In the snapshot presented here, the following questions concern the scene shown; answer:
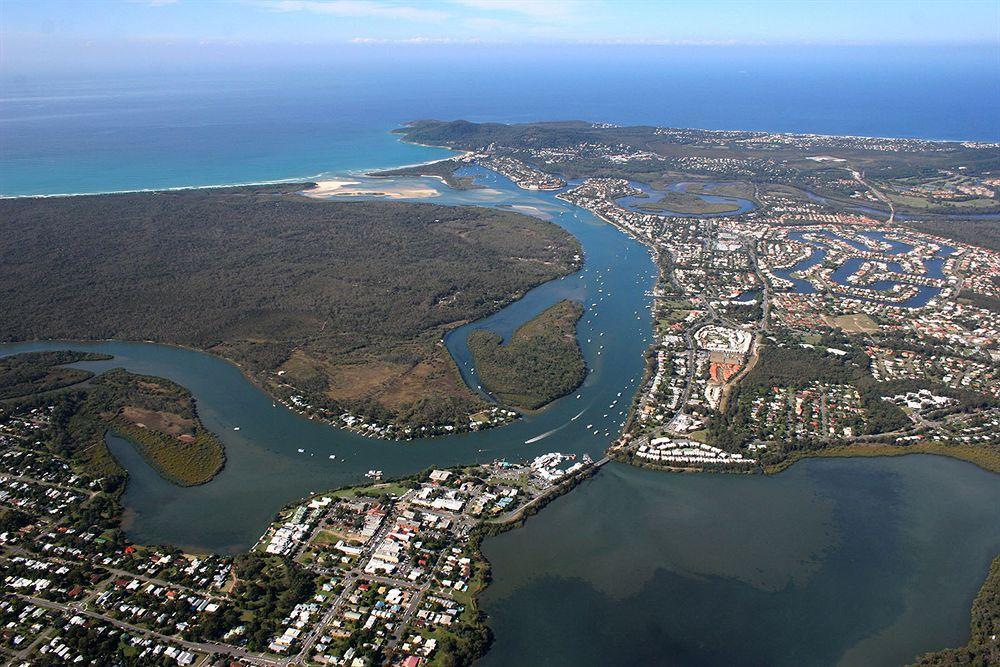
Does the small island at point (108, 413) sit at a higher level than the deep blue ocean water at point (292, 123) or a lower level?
lower

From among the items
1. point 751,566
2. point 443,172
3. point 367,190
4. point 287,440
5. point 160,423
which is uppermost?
point 443,172

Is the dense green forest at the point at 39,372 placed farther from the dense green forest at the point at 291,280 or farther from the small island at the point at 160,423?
the dense green forest at the point at 291,280

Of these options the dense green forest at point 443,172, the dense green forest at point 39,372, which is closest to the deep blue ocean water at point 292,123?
the dense green forest at point 443,172

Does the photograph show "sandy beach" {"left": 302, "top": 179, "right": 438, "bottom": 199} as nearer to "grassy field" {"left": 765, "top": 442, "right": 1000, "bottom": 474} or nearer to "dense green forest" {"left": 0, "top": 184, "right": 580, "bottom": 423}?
"dense green forest" {"left": 0, "top": 184, "right": 580, "bottom": 423}

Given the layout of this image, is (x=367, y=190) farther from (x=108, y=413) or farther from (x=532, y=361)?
(x=108, y=413)

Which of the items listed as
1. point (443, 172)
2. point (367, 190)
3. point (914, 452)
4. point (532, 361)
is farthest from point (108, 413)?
point (443, 172)

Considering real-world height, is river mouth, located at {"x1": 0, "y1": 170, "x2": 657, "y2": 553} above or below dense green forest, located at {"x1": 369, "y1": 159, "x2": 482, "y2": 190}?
below

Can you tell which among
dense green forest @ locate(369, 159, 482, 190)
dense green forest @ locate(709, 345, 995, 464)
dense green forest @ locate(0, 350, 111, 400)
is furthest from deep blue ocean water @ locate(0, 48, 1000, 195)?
dense green forest @ locate(709, 345, 995, 464)
